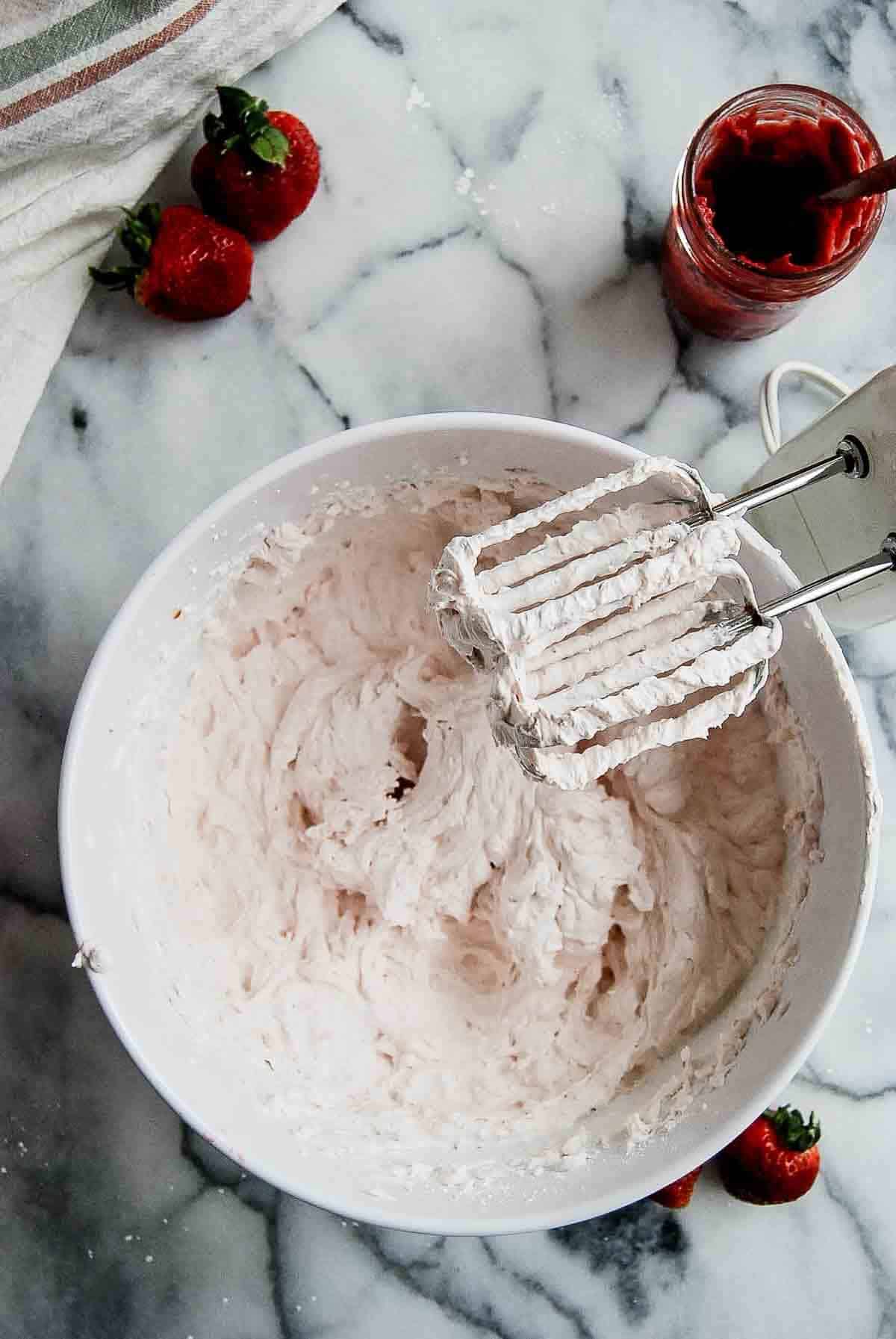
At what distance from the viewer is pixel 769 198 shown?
1.07 m

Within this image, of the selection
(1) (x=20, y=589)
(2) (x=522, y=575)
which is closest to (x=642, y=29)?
(2) (x=522, y=575)

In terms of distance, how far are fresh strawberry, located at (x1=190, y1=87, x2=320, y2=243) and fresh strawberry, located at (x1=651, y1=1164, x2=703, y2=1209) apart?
0.94 m

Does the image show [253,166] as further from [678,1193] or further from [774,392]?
[678,1193]

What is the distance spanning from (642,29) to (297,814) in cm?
81

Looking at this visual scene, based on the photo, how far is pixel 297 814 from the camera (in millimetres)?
1120

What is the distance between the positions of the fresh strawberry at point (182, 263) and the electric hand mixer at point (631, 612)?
0.41 meters

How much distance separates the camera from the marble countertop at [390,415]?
114 cm

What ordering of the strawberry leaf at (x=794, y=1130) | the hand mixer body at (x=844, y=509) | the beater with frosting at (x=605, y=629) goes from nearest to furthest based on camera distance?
the beater with frosting at (x=605, y=629) → the hand mixer body at (x=844, y=509) → the strawberry leaf at (x=794, y=1130)

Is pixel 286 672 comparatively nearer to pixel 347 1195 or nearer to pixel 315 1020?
pixel 315 1020

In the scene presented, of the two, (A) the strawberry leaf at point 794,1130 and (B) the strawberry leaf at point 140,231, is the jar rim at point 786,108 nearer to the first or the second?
(B) the strawberry leaf at point 140,231

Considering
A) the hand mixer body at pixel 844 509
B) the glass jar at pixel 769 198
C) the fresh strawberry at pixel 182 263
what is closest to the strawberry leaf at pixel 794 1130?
the hand mixer body at pixel 844 509

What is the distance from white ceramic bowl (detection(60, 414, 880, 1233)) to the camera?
0.92 metres

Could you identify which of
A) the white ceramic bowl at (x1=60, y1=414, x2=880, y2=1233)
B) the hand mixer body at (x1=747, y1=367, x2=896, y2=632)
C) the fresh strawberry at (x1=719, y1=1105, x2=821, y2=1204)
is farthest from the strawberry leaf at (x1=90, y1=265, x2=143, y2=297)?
the fresh strawberry at (x1=719, y1=1105, x2=821, y2=1204)

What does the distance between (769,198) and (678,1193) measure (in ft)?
2.91
